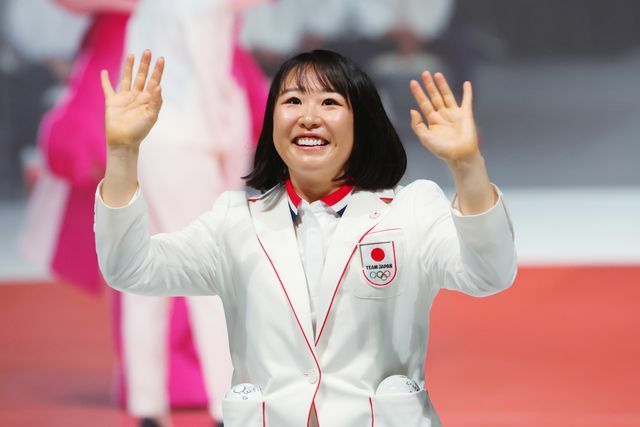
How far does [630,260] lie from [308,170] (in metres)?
3.31

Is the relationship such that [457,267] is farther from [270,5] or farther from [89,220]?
[270,5]

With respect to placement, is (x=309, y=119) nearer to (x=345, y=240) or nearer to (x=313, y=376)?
(x=345, y=240)

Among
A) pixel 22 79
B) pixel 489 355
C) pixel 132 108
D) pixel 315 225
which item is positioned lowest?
pixel 489 355

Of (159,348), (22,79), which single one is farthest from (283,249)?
(22,79)

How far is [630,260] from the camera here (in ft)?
16.5

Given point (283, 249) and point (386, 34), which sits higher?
point (386, 34)

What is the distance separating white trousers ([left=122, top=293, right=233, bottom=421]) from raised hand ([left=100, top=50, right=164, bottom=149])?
2.07 meters

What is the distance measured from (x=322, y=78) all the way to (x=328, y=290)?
414mm

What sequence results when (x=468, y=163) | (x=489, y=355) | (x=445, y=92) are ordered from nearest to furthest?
1. (x=468, y=163)
2. (x=445, y=92)
3. (x=489, y=355)

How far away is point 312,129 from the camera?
6.82ft

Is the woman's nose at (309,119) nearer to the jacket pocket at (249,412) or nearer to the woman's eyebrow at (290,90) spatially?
the woman's eyebrow at (290,90)

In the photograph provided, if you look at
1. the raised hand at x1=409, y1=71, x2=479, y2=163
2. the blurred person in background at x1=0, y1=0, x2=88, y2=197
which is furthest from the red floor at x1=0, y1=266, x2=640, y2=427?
the raised hand at x1=409, y1=71, x2=479, y2=163

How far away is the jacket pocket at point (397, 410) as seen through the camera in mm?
1966

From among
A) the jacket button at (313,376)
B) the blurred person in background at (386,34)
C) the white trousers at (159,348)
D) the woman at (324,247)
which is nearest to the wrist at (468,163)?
the woman at (324,247)
